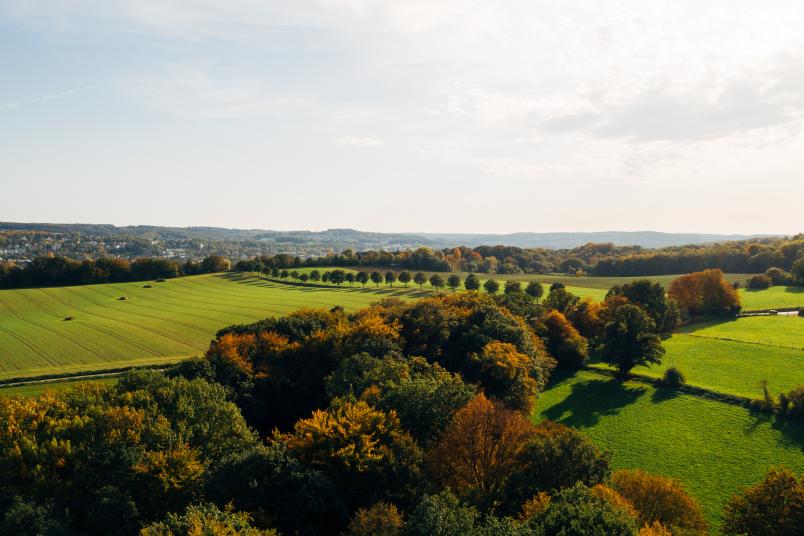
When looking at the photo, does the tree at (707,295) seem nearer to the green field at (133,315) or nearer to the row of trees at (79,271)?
the green field at (133,315)

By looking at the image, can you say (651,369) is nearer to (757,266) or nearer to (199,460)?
(199,460)

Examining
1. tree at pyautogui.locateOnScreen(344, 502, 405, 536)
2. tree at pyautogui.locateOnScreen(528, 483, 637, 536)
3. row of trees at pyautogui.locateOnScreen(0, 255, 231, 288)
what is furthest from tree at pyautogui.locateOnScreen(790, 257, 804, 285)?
row of trees at pyautogui.locateOnScreen(0, 255, 231, 288)

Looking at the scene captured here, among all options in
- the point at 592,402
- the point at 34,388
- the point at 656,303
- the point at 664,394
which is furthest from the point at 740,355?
the point at 34,388

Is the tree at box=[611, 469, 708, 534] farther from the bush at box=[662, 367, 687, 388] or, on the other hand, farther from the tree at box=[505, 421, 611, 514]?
the bush at box=[662, 367, 687, 388]

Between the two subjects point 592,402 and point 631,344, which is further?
point 631,344

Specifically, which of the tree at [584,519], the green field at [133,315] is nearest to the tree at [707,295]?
the green field at [133,315]

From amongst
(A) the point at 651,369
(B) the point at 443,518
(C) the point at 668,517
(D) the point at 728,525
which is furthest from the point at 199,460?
(A) the point at 651,369

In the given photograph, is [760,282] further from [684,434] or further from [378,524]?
[378,524]
